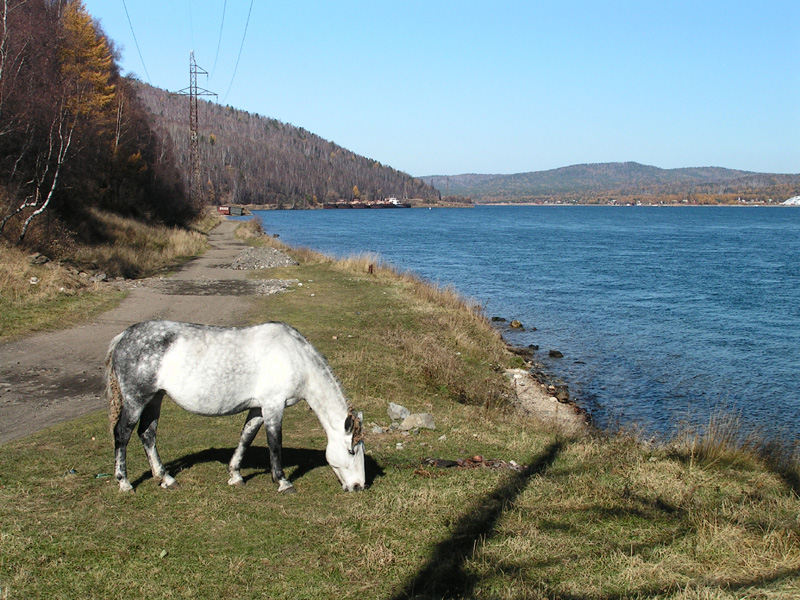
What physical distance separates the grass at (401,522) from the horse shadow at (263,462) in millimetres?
40

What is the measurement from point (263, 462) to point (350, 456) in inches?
68.6

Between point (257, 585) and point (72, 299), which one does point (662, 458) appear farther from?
point (72, 299)

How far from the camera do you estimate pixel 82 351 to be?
15688 mm

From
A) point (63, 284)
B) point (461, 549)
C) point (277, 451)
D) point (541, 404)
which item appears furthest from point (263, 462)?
point (63, 284)

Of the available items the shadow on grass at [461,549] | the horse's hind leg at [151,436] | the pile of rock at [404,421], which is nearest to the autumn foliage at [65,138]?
the pile of rock at [404,421]

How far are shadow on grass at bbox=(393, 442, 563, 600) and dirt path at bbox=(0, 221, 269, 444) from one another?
23.5ft

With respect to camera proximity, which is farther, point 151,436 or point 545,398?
point 545,398

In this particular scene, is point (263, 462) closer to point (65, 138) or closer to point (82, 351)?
point (82, 351)

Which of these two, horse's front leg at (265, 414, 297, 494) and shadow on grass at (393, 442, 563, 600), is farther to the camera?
horse's front leg at (265, 414, 297, 494)

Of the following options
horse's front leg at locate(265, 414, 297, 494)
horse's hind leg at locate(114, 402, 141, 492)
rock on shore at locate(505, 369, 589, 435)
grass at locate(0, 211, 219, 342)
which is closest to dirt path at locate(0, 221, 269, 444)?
grass at locate(0, 211, 219, 342)

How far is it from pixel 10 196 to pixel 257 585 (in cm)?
2689

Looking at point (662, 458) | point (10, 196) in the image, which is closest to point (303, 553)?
point (662, 458)

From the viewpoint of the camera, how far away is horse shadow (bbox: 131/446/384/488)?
823cm

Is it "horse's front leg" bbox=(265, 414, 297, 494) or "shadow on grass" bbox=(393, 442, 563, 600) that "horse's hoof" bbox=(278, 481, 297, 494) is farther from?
"shadow on grass" bbox=(393, 442, 563, 600)
